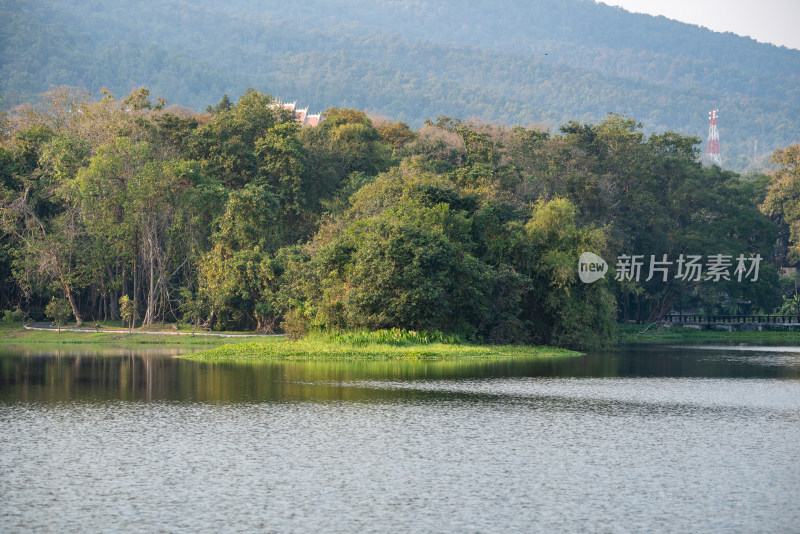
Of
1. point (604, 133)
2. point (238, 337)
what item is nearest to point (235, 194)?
point (238, 337)

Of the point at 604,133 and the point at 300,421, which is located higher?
the point at 604,133

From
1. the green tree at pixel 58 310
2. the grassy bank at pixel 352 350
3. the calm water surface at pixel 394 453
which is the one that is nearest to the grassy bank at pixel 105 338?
the green tree at pixel 58 310

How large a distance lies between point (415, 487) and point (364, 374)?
18107 millimetres

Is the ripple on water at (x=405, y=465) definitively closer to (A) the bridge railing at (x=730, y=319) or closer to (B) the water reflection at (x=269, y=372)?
(B) the water reflection at (x=269, y=372)

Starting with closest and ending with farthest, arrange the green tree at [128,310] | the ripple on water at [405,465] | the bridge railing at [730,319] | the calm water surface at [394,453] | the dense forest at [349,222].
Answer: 1. the ripple on water at [405,465]
2. the calm water surface at [394,453]
3. the dense forest at [349,222]
4. the green tree at [128,310]
5. the bridge railing at [730,319]

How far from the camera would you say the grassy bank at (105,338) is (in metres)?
49.3

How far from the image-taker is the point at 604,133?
2761 inches

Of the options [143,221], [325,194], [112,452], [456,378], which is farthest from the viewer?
[325,194]

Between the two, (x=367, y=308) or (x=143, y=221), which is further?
(x=143, y=221)

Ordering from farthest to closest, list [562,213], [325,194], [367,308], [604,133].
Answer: [604,133] → [325,194] → [562,213] → [367,308]

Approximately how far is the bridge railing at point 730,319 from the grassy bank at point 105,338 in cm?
4001

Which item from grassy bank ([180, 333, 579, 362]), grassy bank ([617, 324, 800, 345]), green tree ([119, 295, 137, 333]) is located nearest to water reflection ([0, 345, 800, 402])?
grassy bank ([180, 333, 579, 362])

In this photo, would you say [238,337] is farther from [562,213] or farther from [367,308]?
[562,213]

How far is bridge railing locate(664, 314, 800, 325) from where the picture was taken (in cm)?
7144
